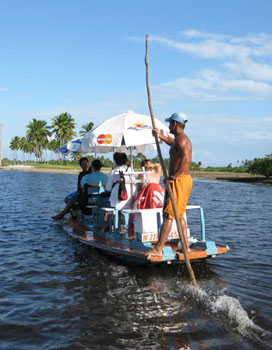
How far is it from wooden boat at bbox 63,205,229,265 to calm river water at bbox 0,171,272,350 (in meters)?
0.38

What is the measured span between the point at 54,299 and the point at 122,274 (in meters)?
1.59

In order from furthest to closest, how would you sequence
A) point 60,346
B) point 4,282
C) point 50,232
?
point 50,232 → point 4,282 → point 60,346

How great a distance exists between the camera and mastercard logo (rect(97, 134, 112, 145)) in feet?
27.7

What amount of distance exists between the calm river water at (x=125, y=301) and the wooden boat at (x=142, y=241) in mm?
375

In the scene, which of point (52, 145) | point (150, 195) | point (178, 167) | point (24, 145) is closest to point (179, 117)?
point (178, 167)

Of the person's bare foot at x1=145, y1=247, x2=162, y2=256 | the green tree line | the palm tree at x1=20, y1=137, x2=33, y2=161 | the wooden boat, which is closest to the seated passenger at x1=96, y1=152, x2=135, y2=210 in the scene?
the wooden boat

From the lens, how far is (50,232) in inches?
440

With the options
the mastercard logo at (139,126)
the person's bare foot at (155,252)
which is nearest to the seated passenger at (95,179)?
the mastercard logo at (139,126)

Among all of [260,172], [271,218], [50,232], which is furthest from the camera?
[260,172]

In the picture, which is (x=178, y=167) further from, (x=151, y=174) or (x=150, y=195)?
(x=151, y=174)

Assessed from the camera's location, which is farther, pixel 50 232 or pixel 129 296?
pixel 50 232

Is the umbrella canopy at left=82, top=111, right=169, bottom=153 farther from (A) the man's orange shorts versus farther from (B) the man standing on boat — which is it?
(A) the man's orange shorts

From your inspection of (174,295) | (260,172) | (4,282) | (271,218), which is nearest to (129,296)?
(174,295)

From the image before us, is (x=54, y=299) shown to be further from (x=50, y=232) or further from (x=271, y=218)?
(x=271, y=218)
